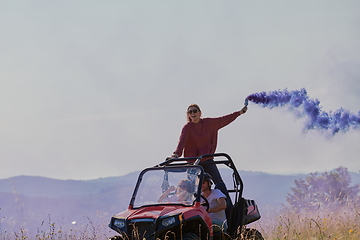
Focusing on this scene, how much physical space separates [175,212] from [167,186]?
1039mm

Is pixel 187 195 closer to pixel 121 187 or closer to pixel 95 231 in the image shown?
pixel 95 231

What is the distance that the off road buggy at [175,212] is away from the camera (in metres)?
7.72

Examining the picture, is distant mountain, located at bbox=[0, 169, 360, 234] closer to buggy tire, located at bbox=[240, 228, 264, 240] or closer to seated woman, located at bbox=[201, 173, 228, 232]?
buggy tire, located at bbox=[240, 228, 264, 240]

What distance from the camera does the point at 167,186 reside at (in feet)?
29.0

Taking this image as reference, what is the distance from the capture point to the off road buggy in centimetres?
772

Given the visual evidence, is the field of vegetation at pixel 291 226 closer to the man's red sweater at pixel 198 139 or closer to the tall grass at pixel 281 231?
the tall grass at pixel 281 231

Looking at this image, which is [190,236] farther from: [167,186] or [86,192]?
[86,192]

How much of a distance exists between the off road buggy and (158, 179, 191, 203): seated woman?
3 cm

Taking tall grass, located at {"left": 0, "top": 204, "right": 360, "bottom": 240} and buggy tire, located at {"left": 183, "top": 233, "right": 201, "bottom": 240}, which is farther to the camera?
tall grass, located at {"left": 0, "top": 204, "right": 360, "bottom": 240}

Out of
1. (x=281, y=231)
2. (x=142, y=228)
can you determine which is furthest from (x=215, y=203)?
(x=281, y=231)

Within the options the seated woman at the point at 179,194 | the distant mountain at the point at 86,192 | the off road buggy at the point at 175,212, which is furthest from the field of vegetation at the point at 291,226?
the distant mountain at the point at 86,192

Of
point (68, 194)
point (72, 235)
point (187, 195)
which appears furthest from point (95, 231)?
point (68, 194)

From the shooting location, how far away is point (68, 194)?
5362 centimetres

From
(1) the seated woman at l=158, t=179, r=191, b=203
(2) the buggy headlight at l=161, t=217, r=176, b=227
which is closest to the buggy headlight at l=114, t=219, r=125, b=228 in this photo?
(2) the buggy headlight at l=161, t=217, r=176, b=227
